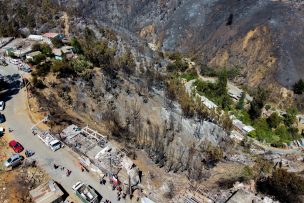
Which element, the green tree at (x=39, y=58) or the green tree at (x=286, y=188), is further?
the green tree at (x=39, y=58)

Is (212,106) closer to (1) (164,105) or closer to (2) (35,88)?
(1) (164,105)

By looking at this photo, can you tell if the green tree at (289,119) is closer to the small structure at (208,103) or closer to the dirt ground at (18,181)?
the small structure at (208,103)

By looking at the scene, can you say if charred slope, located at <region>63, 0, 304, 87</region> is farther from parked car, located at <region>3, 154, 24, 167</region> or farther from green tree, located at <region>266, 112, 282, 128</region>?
parked car, located at <region>3, 154, 24, 167</region>

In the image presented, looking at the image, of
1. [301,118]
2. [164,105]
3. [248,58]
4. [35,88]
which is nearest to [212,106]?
[164,105]

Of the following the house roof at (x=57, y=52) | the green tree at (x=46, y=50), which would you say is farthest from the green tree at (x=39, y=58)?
the house roof at (x=57, y=52)

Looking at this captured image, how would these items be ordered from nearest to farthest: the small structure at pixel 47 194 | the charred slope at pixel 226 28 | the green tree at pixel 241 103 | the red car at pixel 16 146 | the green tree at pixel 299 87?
the small structure at pixel 47 194, the red car at pixel 16 146, the green tree at pixel 241 103, the green tree at pixel 299 87, the charred slope at pixel 226 28

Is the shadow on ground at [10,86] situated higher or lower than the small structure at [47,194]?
higher

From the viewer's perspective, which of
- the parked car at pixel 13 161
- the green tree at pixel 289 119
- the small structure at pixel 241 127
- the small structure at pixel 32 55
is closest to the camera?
the parked car at pixel 13 161
